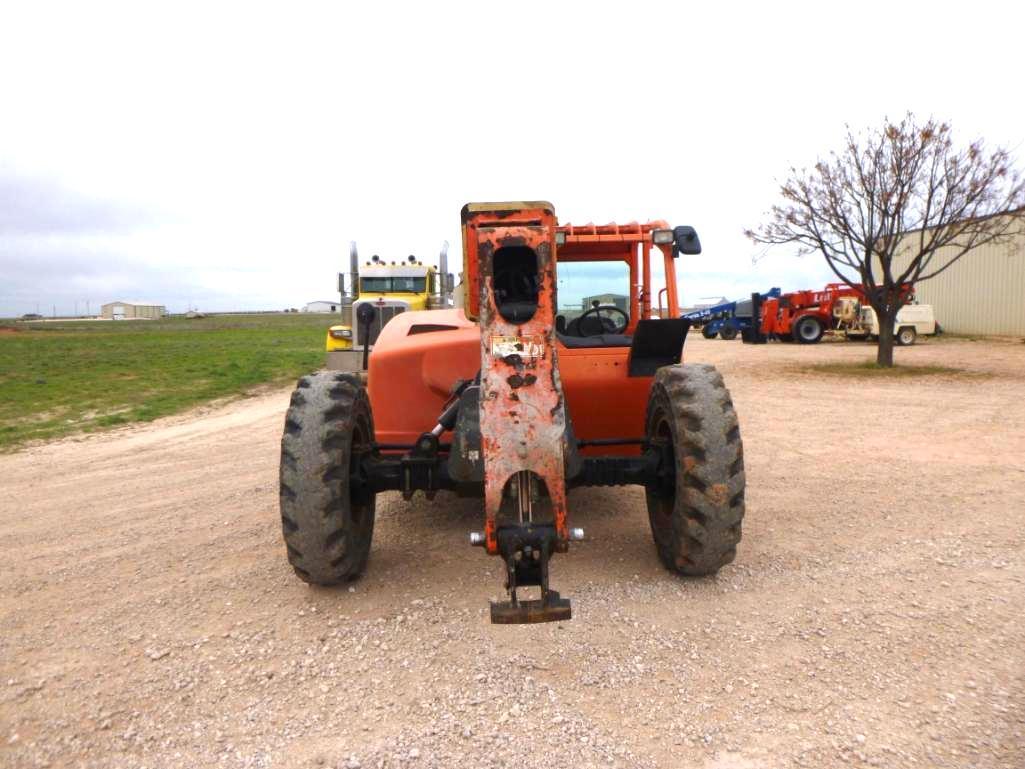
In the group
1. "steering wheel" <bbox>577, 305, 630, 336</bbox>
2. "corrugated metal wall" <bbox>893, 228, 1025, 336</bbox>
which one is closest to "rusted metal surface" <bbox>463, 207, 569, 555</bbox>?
"steering wheel" <bbox>577, 305, 630, 336</bbox>

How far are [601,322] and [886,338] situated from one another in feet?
45.3

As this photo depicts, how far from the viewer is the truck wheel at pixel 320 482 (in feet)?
11.5

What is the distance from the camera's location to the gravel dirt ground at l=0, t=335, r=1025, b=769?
8.63 ft

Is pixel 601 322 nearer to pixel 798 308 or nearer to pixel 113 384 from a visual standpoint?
pixel 113 384

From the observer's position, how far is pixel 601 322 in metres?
5.57

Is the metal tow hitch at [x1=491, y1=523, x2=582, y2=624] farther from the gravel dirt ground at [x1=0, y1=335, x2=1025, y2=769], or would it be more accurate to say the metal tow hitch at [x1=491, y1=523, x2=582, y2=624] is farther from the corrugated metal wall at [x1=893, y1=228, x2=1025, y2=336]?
the corrugated metal wall at [x1=893, y1=228, x2=1025, y2=336]

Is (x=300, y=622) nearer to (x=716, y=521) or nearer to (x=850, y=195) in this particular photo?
(x=716, y=521)

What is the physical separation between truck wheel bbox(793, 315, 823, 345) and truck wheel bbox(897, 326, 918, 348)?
2947 millimetres

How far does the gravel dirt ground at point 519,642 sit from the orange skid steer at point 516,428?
→ 35 centimetres

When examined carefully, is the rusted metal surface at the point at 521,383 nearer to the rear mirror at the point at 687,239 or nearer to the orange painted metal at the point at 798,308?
the rear mirror at the point at 687,239

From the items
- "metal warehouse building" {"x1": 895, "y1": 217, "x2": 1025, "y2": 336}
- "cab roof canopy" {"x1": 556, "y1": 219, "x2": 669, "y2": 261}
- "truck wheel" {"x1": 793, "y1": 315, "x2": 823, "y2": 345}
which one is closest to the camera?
"cab roof canopy" {"x1": 556, "y1": 219, "x2": 669, "y2": 261}

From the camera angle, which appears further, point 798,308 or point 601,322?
point 798,308

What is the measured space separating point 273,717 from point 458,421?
58.8 inches

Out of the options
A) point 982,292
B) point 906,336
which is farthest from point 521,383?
point 982,292
